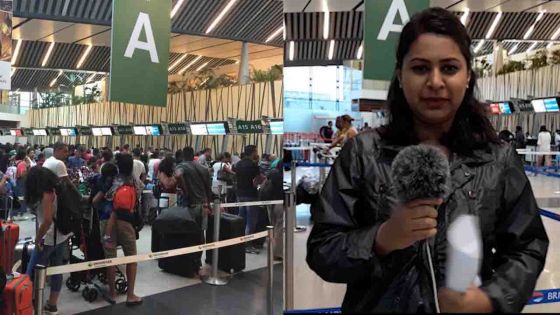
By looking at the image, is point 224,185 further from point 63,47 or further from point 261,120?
point 63,47

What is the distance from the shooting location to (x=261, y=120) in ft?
15.6

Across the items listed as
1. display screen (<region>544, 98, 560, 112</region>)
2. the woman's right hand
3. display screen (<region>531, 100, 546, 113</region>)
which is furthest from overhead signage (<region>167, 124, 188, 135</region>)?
display screen (<region>531, 100, 546, 113</region>)

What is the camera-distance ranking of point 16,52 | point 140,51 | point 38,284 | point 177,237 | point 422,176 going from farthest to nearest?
point 177,237, point 140,51, point 16,52, point 38,284, point 422,176

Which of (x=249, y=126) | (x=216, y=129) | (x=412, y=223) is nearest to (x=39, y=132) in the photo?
(x=216, y=129)

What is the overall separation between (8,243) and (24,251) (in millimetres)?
215

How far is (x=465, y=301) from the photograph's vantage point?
2.48 feet

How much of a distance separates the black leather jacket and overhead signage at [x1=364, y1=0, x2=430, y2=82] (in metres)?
3.09

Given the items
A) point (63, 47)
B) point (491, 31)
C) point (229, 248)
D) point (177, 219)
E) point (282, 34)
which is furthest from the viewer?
point (491, 31)

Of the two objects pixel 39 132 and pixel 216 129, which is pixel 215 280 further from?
pixel 39 132

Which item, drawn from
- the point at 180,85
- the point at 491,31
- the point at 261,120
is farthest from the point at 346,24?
the point at 491,31

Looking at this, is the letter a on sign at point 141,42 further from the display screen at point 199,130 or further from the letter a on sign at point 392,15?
the letter a on sign at point 392,15

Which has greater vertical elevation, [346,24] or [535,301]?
[346,24]

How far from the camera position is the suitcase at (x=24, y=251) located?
12.1 feet

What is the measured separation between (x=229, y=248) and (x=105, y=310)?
1498mm
